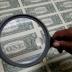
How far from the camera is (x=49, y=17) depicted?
28.0 inches

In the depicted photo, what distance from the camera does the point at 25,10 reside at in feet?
2.32

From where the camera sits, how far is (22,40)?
61 centimetres

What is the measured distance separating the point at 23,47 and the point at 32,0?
23 cm

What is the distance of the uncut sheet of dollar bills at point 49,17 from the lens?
1.99 ft

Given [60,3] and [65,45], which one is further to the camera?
[60,3]

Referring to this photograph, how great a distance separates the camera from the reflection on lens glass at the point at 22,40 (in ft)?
1.79

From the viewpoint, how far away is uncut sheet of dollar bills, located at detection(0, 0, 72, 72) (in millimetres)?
607

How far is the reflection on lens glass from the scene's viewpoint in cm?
55

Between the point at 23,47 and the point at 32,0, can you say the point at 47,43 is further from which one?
the point at 32,0

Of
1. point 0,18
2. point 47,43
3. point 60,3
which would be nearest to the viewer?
point 47,43

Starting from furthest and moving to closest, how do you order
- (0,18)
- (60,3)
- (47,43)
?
1. (60,3)
2. (0,18)
3. (47,43)

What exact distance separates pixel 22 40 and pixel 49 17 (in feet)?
0.51

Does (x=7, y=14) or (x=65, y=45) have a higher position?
(x=7, y=14)

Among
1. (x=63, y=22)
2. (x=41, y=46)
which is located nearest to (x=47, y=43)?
(x=41, y=46)
